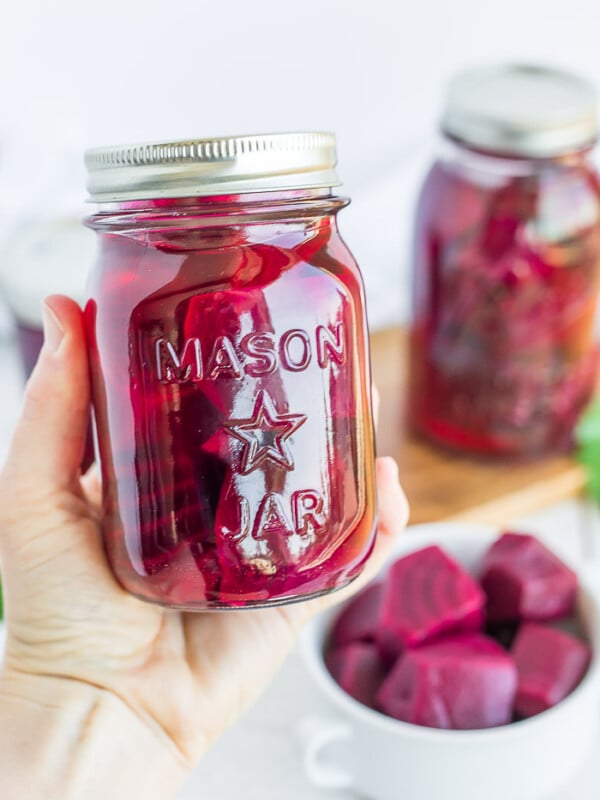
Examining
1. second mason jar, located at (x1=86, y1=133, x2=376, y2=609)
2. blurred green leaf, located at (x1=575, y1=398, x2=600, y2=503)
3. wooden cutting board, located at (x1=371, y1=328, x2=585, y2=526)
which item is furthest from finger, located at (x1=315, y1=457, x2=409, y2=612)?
blurred green leaf, located at (x1=575, y1=398, x2=600, y2=503)

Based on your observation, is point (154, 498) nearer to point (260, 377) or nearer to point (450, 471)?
point (260, 377)

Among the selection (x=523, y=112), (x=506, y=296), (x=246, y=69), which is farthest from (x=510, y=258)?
(x=246, y=69)

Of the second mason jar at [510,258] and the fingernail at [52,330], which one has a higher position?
the fingernail at [52,330]

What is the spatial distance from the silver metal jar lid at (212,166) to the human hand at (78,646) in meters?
0.15

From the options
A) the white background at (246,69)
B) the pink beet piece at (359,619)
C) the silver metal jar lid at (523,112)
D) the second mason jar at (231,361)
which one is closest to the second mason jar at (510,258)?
the silver metal jar lid at (523,112)

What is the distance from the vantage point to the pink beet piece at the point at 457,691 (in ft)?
2.72

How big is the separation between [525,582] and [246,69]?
89cm

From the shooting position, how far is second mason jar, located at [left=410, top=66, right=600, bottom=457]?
3.74 feet

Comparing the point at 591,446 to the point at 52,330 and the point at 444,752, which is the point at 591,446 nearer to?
the point at 444,752

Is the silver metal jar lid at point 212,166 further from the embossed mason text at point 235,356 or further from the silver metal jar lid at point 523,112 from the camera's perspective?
the silver metal jar lid at point 523,112

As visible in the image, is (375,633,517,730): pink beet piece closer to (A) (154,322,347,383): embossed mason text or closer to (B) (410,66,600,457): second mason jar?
(A) (154,322,347,383): embossed mason text

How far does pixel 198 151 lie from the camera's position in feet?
1.95

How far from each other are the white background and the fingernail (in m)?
0.76

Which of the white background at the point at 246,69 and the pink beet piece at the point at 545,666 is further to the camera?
the white background at the point at 246,69
